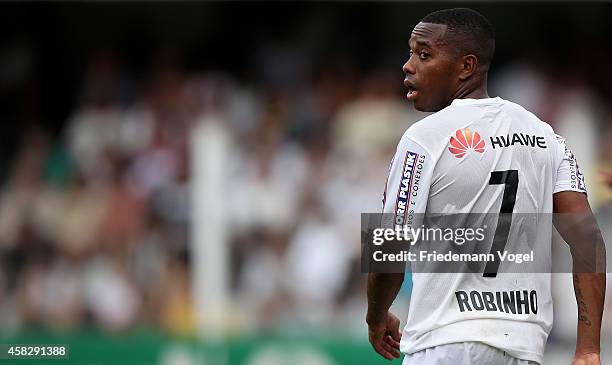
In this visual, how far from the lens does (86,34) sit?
12.9m

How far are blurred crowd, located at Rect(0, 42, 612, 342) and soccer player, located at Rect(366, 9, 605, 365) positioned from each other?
5.35 m

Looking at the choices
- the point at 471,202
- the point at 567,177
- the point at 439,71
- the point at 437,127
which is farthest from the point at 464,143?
the point at 567,177

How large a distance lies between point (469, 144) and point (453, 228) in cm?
31

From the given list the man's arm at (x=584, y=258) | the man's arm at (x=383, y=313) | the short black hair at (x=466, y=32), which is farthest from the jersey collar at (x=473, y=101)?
the man's arm at (x=383, y=313)

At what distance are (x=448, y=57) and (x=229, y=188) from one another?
20.3ft

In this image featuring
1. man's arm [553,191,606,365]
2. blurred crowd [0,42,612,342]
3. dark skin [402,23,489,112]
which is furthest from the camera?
blurred crowd [0,42,612,342]

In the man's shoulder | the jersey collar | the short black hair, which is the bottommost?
the man's shoulder

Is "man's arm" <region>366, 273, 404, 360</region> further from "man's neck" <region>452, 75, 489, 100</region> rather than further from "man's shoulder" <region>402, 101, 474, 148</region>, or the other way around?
"man's neck" <region>452, 75, 489, 100</region>

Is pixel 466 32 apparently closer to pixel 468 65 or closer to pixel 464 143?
pixel 468 65

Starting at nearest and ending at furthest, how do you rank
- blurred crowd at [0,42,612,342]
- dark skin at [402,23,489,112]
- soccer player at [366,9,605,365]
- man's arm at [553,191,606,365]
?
soccer player at [366,9,605,365] < man's arm at [553,191,606,365] < dark skin at [402,23,489,112] < blurred crowd at [0,42,612,342]

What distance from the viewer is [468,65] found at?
4516mm

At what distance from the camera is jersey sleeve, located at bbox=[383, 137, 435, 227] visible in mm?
4289

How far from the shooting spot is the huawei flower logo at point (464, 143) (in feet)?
14.1

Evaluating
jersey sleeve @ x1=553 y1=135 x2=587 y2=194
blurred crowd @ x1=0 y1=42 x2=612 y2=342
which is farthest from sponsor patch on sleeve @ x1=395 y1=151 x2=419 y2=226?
blurred crowd @ x1=0 y1=42 x2=612 y2=342
